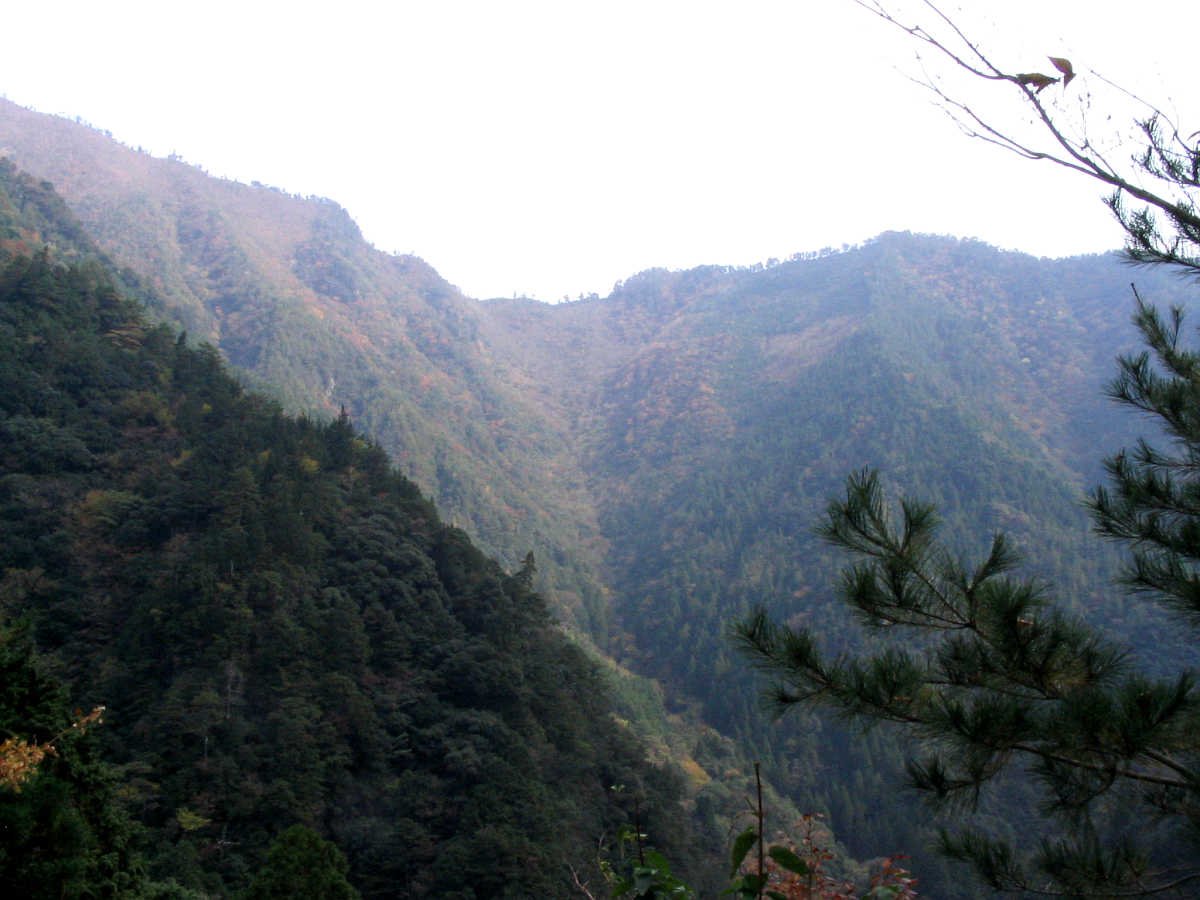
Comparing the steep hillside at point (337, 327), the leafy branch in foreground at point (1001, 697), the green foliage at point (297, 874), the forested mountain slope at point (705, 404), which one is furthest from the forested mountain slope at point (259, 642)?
the steep hillside at point (337, 327)

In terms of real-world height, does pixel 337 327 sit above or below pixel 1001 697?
above

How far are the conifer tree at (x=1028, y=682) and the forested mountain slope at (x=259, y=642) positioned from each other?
6582 mm

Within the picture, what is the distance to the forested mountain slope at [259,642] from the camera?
12.2 metres

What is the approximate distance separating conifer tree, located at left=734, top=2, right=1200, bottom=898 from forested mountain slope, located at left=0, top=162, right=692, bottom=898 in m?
6.58

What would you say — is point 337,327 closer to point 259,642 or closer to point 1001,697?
point 259,642

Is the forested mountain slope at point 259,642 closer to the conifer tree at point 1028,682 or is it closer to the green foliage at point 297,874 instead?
the green foliage at point 297,874

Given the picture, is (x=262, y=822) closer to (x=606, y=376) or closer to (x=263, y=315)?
(x=263, y=315)

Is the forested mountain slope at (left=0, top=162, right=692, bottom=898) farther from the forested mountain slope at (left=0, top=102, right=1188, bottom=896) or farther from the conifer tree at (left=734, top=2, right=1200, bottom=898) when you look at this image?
the forested mountain slope at (left=0, top=102, right=1188, bottom=896)

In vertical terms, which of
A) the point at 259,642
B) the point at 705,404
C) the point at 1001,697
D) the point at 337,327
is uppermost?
the point at 337,327

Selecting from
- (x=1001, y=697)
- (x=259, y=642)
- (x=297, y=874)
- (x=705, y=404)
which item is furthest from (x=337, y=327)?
(x=1001, y=697)

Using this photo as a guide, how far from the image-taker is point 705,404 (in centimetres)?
7275

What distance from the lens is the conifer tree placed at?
8.82ft

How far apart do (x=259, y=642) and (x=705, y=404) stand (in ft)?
200

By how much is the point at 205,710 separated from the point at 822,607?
36.8 meters
